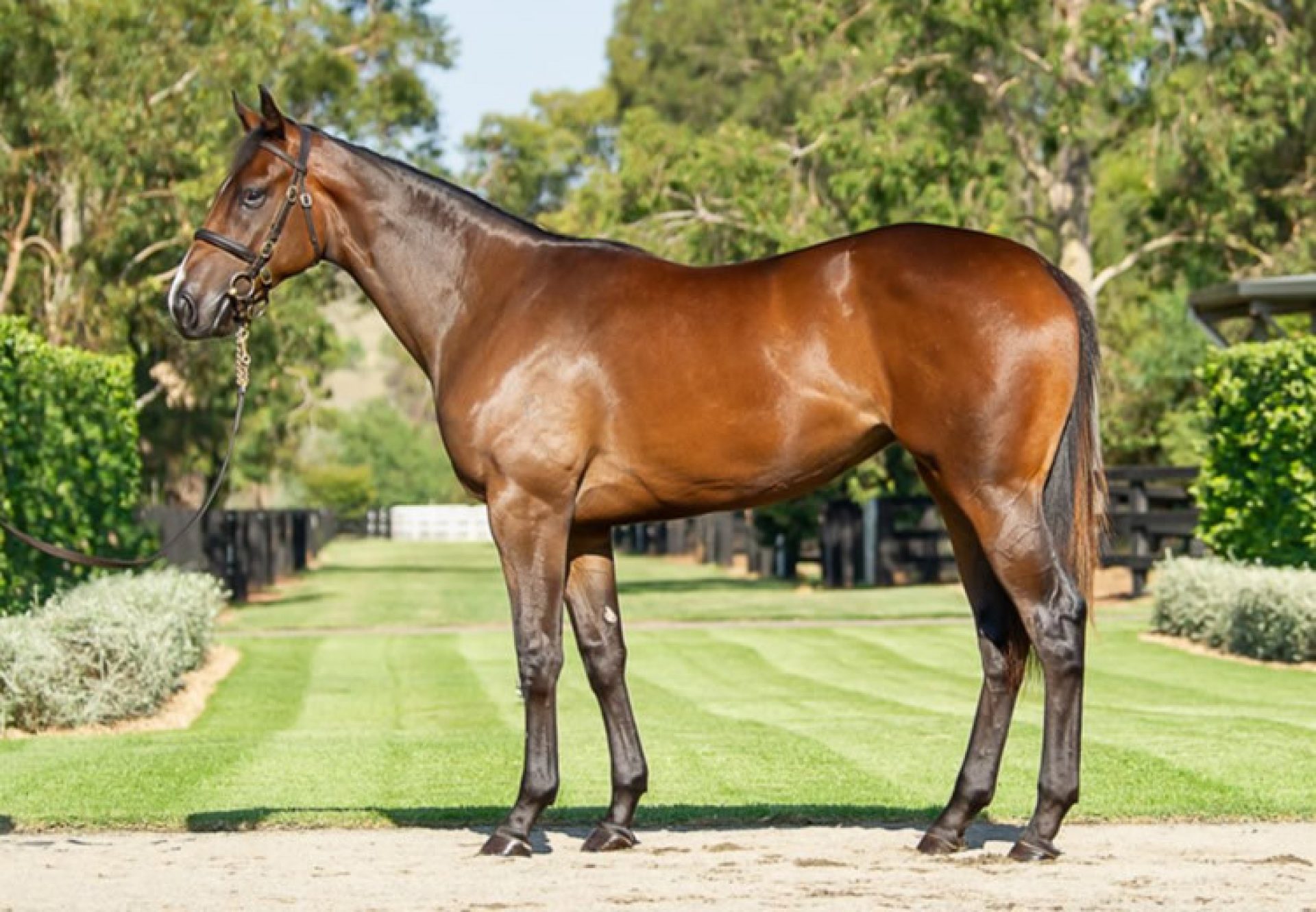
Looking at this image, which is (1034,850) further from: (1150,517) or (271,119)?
(1150,517)

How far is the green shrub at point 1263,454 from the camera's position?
61.0 ft

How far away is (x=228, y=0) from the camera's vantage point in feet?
99.3

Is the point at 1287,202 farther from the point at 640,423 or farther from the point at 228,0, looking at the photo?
the point at 640,423

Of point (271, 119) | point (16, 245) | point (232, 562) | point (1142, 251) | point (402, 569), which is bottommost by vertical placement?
point (402, 569)

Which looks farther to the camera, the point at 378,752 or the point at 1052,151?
the point at 1052,151

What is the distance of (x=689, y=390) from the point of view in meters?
7.67

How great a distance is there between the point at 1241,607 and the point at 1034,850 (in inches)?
428

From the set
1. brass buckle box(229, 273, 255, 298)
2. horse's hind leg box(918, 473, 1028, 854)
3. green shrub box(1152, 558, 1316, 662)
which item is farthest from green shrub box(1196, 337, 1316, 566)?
brass buckle box(229, 273, 255, 298)

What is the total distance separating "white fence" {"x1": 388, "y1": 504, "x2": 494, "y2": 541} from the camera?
3497 inches

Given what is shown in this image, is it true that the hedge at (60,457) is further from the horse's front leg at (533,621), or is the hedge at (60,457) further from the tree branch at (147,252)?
the tree branch at (147,252)

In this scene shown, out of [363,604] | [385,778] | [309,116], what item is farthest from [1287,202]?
[385,778]

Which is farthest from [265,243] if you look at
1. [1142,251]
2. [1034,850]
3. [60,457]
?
[1142,251]

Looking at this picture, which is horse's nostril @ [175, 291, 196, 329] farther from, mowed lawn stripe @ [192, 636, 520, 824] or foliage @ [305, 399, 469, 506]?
foliage @ [305, 399, 469, 506]

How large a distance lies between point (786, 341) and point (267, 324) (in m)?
24.0
